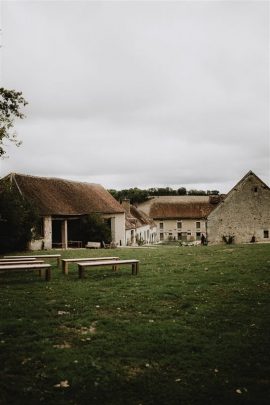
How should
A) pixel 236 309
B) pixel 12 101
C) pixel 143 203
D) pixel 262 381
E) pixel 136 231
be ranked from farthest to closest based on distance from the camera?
pixel 143 203, pixel 136 231, pixel 12 101, pixel 236 309, pixel 262 381

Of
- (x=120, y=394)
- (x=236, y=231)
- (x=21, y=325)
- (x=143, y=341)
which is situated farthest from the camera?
(x=236, y=231)

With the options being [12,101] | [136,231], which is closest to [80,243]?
[136,231]

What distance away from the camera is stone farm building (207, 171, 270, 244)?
38469 mm

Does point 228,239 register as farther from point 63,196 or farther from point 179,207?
point 179,207

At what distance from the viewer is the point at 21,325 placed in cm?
727

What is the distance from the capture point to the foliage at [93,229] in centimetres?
3609

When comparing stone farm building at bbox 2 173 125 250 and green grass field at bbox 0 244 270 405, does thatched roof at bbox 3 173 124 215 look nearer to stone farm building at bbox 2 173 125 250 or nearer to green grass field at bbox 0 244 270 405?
stone farm building at bbox 2 173 125 250

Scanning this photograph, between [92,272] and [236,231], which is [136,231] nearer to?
[236,231]

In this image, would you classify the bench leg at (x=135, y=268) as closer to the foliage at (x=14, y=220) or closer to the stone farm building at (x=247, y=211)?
the foliage at (x=14, y=220)

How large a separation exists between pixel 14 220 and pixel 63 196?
13547 mm

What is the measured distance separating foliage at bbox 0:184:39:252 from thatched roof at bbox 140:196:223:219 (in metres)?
41.8

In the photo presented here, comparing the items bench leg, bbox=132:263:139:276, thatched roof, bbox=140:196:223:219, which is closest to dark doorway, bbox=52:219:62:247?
bench leg, bbox=132:263:139:276

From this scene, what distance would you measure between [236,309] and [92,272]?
6942mm

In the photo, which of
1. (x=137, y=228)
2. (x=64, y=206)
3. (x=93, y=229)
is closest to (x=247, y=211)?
(x=93, y=229)
